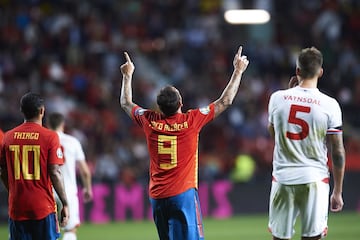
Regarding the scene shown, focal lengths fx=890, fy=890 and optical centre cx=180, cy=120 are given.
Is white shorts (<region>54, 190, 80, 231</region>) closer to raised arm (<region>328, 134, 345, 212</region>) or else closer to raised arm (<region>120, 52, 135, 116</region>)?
raised arm (<region>120, 52, 135, 116</region>)

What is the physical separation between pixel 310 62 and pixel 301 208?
128 cm

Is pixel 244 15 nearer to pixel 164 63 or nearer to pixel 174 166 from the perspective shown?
pixel 164 63

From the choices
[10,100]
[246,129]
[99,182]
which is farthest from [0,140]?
[246,129]

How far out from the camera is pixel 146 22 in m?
23.8

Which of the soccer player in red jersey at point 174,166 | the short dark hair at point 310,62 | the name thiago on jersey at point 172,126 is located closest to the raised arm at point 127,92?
the soccer player in red jersey at point 174,166

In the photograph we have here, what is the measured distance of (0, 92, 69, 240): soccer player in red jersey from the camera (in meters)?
8.00

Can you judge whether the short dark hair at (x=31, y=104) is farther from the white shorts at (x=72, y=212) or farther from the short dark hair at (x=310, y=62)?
the white shorts at (x=72, y=212)

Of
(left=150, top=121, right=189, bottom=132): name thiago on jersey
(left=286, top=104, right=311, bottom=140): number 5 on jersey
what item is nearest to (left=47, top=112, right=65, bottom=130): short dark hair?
(left=150, top=121, right=189, bottom=132): name thiago on jersey

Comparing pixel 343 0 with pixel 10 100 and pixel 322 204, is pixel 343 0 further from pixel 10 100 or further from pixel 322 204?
pixel 322 204

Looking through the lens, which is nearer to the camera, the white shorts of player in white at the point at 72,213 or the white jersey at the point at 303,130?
the white jersey at the point at 303,130

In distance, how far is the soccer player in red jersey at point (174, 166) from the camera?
8.18 meters

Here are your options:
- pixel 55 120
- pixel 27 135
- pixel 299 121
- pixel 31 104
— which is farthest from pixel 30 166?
pixel 55 120

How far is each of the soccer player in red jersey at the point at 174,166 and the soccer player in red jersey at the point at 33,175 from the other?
0.88m

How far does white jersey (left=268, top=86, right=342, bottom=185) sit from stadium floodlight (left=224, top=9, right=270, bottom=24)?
55.4ft
